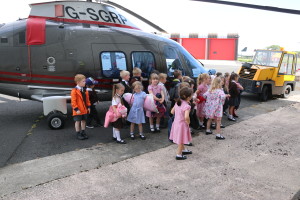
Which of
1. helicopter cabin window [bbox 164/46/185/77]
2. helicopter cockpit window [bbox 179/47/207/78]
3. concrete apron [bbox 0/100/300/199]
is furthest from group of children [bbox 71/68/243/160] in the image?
helicopter cockpit window [bbox 179/47/207/78]

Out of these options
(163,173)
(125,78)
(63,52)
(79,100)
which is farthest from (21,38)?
(163,173)

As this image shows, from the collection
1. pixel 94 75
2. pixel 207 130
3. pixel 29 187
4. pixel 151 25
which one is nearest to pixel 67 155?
pixel 29 187

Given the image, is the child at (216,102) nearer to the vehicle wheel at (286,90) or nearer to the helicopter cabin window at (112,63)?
the helicopter cabin window at (112,63)

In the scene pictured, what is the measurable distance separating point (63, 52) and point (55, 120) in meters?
1.78

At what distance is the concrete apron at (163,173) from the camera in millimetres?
3723

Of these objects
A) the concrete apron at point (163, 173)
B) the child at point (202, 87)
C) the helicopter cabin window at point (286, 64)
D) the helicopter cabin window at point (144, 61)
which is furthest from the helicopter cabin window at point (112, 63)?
the helicopter cabin window at point (286, 64)

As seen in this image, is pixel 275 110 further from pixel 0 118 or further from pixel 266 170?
pixel 0 118

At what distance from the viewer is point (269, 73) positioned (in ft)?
34.8

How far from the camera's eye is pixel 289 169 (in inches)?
178

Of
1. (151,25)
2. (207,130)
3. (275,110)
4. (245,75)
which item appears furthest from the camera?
(245,75)

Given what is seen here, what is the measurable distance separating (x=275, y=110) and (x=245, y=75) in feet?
7.48

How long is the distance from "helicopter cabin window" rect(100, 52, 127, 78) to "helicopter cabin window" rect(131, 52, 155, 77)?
335 mm

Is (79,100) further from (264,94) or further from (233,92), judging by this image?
(264,94)

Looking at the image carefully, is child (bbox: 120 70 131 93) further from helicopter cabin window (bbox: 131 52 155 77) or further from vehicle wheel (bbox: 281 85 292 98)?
vehicle wheel (bbox: 281 85 292 98)
